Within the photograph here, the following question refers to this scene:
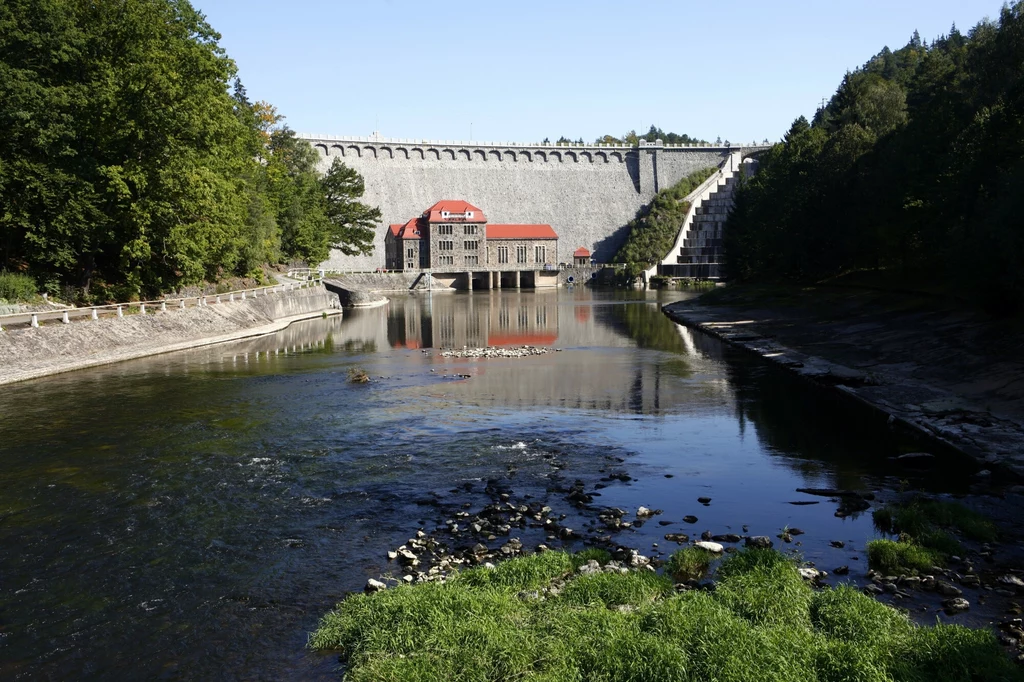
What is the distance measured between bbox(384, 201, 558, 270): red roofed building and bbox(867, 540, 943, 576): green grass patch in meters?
143

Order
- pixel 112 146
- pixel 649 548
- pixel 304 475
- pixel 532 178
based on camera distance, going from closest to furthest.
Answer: pixel 649 548, pixel 304 475, pixel 112 146, pixel 532 178

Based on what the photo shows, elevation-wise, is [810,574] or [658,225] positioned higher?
[658,225]

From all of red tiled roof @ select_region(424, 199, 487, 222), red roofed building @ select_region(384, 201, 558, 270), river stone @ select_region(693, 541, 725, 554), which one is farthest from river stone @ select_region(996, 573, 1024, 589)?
red tiled roof @ select_region(424, 199, 487, 222)

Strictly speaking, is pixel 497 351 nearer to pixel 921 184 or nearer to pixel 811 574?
pixel 921 184

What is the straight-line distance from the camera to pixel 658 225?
168 meters

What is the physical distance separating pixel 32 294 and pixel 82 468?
30711 millimetres

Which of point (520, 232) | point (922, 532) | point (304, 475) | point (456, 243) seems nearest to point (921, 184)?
point (922, 532)

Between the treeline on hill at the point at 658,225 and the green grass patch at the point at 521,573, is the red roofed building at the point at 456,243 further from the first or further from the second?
the green grass patch at the point at 521,573

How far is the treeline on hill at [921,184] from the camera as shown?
34.8m

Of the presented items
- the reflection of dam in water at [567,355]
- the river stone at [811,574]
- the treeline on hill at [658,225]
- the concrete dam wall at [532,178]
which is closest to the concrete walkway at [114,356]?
the reflection of dam in water at [567,355]

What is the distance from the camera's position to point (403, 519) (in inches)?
644

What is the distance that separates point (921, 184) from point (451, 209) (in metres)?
120

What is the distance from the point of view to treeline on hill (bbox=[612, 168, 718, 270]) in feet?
529

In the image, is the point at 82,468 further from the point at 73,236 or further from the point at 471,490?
the point at 73,236
